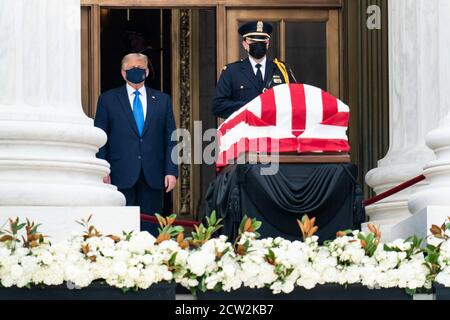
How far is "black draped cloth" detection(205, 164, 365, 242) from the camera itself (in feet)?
56.8

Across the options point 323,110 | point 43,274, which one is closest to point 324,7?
point 323,110

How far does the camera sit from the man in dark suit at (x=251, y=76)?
1889cm

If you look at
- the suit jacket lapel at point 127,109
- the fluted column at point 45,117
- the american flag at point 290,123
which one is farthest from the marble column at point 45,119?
the suit jacket lapel at point 127,109

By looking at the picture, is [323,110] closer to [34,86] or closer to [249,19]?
[34,86]

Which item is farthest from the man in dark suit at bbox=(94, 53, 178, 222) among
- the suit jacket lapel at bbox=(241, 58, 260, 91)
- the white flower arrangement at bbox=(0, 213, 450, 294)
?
the white flower arrangement at bbox=(0, 213, 450, 294)

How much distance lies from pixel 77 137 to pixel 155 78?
1147cm

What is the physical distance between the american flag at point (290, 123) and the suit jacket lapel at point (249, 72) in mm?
1416

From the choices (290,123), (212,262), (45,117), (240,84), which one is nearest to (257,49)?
(240,84)

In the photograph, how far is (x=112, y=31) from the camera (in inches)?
1136

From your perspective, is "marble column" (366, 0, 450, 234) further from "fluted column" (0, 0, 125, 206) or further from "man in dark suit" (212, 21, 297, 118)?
"fluted column" (0, 0, 125, 206)

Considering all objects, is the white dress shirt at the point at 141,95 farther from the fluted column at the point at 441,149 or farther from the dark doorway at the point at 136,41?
the dark doorway at the point at 136,41

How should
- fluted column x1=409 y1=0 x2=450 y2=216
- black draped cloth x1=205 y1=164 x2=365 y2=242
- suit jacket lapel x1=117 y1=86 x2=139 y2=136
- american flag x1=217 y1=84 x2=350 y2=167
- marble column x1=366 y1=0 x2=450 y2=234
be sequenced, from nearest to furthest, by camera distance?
fluted column x1=409 y1=0 x2=450 y2=216, black draped cloth x1=205 y1=164 x2=365 y2=242, american flag x1=217 y1=84 x2=350 y2=167, marble column x1=366 y1=0 x2=450 y2=234, suit jacket lapel x1=117 y1=86 x2=139 y2=136

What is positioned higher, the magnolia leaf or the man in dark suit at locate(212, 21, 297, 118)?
the man in dark suit at locate(212, 21, 297, 118)

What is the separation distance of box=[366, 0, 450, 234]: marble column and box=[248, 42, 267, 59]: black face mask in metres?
1.41
